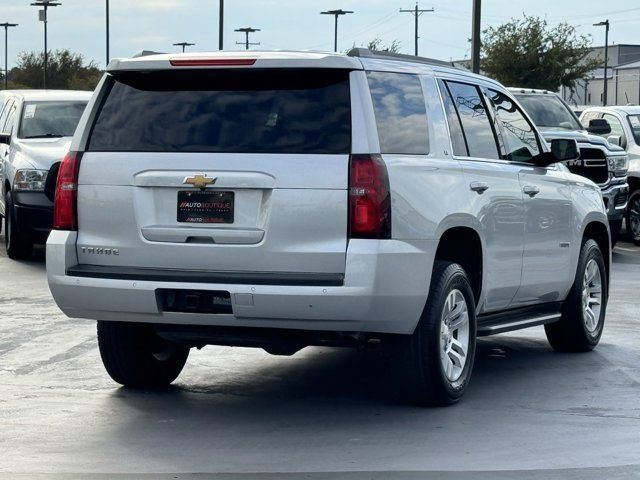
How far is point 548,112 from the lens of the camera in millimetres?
20719

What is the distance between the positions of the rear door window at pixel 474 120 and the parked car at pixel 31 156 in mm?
8600

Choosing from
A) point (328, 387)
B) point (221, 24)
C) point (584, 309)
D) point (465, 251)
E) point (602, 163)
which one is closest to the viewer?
point (465, 251)

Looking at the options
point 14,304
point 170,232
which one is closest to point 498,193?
point 170,232

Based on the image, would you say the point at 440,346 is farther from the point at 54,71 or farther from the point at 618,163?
the point at 54,71

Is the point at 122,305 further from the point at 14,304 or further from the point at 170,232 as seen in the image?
the point at 14,304

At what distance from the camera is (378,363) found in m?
9.62

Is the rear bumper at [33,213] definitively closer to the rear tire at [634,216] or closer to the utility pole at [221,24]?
the rear tire at [634,216]

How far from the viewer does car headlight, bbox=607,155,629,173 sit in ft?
60.8

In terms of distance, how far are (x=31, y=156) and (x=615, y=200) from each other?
7217 mm

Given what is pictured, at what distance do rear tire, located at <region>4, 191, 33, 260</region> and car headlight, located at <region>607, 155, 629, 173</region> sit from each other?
288 inches

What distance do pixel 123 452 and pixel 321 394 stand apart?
184 cm

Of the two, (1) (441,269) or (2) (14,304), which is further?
(2) (14,304)

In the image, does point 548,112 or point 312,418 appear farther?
point 548,112

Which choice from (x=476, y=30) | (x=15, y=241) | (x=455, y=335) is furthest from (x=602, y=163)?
(x=455, y=335)
